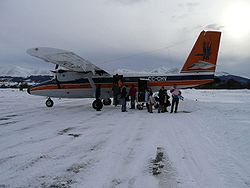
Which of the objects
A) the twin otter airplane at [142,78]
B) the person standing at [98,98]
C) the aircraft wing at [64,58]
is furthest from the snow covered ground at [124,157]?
the twin otter airplane at [142,78]

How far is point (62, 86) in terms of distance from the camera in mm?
17609

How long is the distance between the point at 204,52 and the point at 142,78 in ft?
14.9

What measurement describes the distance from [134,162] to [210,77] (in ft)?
43.3

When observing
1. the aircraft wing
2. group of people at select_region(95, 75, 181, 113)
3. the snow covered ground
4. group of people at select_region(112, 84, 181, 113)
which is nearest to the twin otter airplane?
the aircraft wing

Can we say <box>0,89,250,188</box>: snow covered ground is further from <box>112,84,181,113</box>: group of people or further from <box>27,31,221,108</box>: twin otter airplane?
<box>27,31,221,108</box>: twin otter airplane

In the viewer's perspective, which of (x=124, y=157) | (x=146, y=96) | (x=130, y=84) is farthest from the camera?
(x=130, y=84)

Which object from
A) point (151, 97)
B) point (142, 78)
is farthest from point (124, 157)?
point (142, 78)

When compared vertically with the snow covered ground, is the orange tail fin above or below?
above

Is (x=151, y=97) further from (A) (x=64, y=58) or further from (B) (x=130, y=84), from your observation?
(A) (x=64, y=58)

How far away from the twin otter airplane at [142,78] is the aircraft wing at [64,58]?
491 mm

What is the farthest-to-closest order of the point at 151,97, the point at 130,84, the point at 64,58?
the point at 130,84
the point at 151,97
the point at 64,58

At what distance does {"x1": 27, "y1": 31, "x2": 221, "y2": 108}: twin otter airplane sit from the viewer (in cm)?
1698

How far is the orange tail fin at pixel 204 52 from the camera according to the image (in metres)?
17.1

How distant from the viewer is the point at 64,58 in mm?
13930
